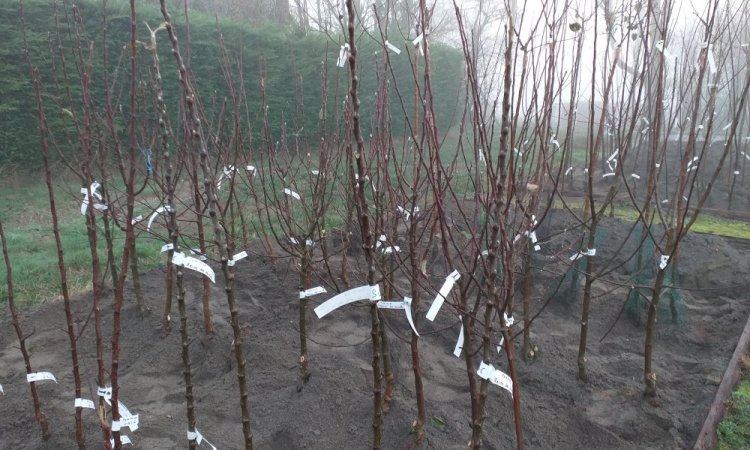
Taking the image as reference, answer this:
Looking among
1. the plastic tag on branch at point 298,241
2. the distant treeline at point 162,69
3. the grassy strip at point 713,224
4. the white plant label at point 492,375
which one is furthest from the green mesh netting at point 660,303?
the grassy strip at point 713,224

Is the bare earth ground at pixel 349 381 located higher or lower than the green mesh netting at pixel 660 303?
lower

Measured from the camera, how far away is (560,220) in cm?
582

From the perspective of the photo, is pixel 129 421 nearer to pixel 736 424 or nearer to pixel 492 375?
pixel 492 375

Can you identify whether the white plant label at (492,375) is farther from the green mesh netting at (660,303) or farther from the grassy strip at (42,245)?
the green mesh netting at (660,303)

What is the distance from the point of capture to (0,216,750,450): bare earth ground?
98.1 inches

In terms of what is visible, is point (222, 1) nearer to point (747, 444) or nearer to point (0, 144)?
point (0, 144)

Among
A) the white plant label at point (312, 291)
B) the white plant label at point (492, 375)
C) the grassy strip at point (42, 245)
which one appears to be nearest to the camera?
the white plant label at point (492, 375)

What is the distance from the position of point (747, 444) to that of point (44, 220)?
673 cm

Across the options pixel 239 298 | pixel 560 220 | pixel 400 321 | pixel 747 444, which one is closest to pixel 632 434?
pixel 747 444

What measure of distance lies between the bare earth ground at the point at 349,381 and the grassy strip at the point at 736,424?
99 mm

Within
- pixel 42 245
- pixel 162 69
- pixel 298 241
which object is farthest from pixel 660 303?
pixel 162 69

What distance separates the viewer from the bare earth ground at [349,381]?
2492 millimetres

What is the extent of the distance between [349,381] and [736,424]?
1.92 meters

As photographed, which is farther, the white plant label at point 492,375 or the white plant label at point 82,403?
the white plant label at point 82,403
